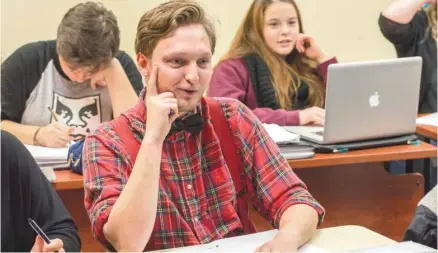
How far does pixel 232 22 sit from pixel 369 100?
1.51 meters

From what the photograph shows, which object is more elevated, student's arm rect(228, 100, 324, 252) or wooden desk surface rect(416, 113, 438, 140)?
student's arm rect(228, 100, 324, 252)

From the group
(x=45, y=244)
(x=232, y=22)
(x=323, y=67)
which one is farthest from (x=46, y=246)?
(x=232, y=22)

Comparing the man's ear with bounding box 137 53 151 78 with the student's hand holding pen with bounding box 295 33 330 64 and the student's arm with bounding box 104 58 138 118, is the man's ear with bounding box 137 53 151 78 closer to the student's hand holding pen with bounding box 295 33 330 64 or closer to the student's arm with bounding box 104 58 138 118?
the student's arm with bounding box 104 58 138 118

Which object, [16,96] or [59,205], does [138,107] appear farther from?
[16,96]

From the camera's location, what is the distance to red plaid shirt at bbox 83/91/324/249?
1.42 meters

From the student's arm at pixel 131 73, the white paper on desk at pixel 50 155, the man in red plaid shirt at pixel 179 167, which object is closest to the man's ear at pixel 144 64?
the man in red plaid shirt at pixel 179 167

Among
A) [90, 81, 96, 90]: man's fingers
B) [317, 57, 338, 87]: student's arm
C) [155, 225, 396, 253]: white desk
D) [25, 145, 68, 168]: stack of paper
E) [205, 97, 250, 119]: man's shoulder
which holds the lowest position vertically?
[155, 225, 396, 253]: white desk

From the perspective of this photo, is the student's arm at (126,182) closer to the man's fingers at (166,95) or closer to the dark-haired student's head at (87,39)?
the man's fingers at (166,95)

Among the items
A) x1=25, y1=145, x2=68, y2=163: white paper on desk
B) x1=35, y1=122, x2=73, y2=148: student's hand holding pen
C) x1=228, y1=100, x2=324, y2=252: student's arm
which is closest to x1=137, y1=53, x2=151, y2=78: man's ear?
x1=228, y1=100, x2=324, y2=252: student's arm

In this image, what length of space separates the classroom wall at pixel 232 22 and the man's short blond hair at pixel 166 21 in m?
1.41

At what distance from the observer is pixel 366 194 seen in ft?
7.83

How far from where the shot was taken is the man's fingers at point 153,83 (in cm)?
145

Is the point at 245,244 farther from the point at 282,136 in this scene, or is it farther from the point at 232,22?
the point at 232,22

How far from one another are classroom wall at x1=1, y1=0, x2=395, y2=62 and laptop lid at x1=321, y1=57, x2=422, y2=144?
38.2 inches
